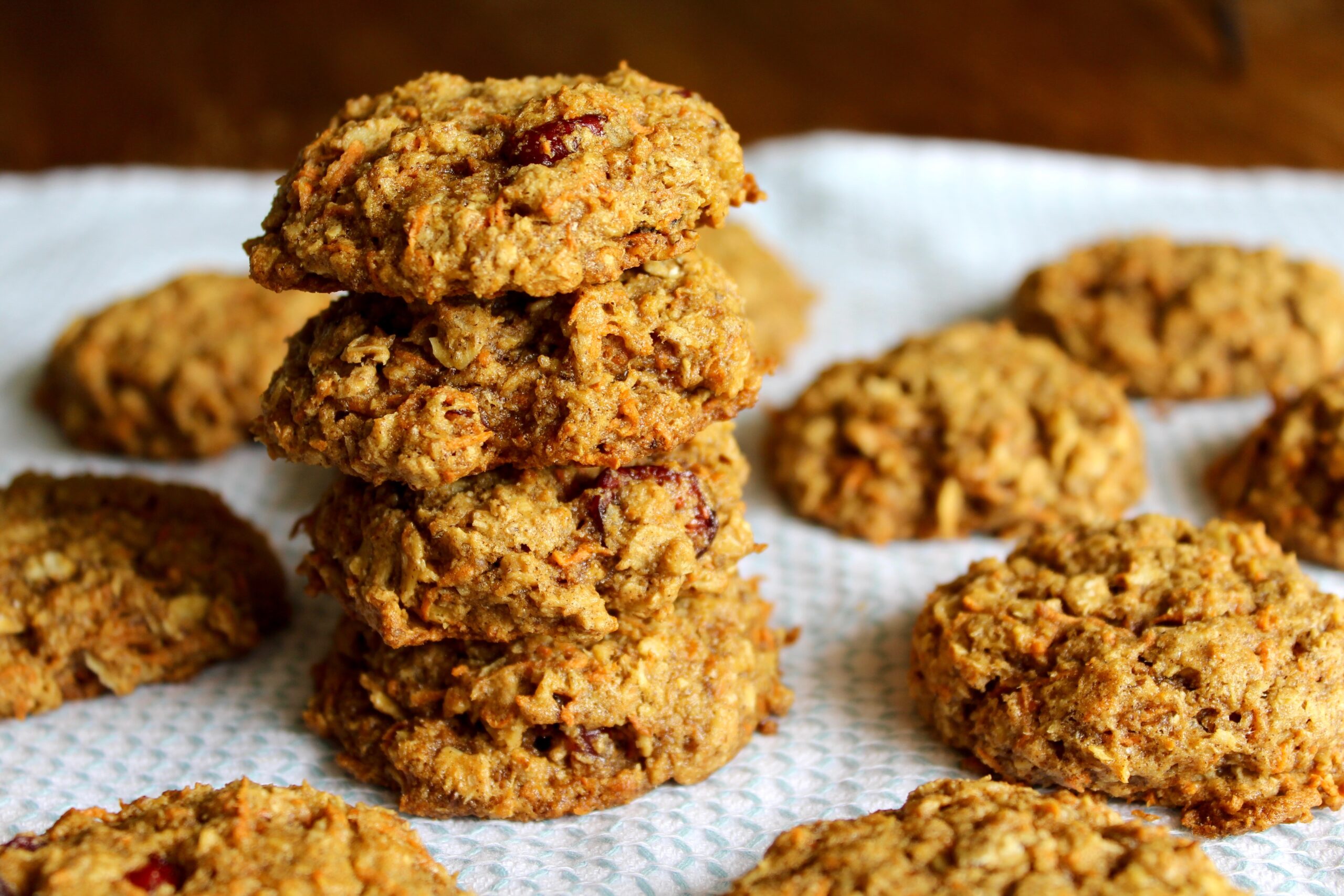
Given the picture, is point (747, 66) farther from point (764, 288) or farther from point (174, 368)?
point (174, 368)

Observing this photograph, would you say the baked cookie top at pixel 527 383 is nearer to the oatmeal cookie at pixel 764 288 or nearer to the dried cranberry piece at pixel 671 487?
the dried cranberry piece at pixel 671 487

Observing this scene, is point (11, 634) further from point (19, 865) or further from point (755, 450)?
point (755, 450)

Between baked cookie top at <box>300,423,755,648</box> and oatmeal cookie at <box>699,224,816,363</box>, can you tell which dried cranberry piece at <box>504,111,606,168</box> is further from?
oatmeal cookie at <box>699,224,816,363</box>

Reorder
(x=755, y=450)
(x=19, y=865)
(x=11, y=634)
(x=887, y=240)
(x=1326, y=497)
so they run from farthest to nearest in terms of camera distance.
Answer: (x=887, y=240), (x=755, y=450), (x=1326, y=497), (x=11, y=634), (x=19, y=865)

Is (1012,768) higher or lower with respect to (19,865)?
higher

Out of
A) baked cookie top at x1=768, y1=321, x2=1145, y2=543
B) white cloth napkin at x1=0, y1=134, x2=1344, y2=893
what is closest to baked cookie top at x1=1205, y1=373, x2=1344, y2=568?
white cloth napkin at x1=0, y1=134, x2=1344, y2=893

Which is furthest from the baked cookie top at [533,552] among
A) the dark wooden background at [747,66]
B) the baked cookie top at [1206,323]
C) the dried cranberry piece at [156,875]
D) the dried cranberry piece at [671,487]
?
the dark wooden background at [747,66]

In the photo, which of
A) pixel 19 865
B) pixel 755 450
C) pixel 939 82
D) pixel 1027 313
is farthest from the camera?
pixel 939 82

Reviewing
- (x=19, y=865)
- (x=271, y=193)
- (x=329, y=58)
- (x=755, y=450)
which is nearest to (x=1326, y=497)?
(x=755, y=450)
